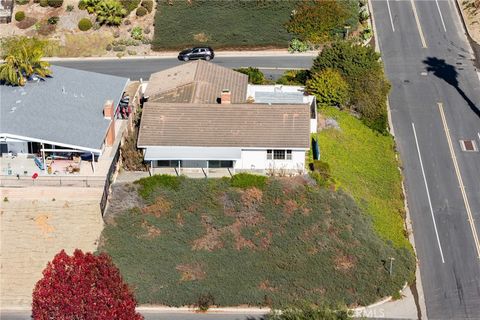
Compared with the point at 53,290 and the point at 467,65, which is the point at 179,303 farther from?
the point at 467,65

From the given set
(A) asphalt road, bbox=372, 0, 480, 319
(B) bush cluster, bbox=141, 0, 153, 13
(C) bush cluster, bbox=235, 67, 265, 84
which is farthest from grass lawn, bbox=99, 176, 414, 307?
(B) bush cluster, bbox=141, 0, 153, 13

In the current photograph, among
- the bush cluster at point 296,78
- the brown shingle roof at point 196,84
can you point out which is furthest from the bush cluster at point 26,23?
the bush cluster at point 296,78

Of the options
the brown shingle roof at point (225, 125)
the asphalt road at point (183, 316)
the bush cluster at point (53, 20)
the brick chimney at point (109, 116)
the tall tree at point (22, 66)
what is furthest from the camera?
the bush cluster at point (53, 20)

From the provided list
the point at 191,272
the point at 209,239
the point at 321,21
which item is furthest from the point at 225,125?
the point at 321,21

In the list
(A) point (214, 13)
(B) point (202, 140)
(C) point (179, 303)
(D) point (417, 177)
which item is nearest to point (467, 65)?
(D) point (417, 177)

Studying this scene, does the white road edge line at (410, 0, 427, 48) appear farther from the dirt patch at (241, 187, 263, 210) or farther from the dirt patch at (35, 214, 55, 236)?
the dirt patch at (35, 214, 55, 236)

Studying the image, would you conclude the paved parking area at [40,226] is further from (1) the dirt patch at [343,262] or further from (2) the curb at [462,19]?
(2) the curb at [462,19]
